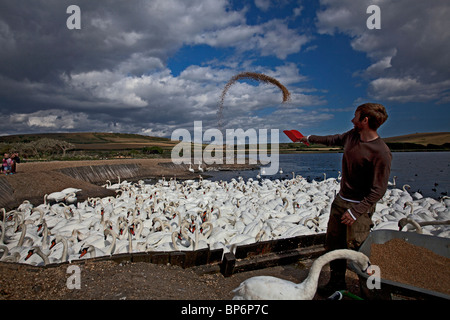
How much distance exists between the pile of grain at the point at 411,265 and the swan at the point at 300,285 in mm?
611

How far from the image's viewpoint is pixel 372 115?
2.93 m

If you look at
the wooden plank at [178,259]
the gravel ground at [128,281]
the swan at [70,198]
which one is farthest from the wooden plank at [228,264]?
the swan at [70,198]

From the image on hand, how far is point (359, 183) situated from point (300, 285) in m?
1.50

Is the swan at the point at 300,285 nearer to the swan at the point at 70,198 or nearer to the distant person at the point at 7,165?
the swan at the point at 70,198

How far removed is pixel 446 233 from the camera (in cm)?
536

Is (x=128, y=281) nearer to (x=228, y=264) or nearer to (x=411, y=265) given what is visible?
(x=228, y=264)

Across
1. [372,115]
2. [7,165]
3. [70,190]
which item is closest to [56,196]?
[70,190]

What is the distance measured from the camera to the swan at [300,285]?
8.29 ft

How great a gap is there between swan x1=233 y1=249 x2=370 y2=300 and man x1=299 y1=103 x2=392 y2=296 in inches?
19.5

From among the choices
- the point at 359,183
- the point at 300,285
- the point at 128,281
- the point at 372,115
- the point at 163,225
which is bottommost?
the point at 163,225

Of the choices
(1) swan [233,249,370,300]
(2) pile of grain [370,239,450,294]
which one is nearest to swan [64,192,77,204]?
(1) swan [233,249,370,300]

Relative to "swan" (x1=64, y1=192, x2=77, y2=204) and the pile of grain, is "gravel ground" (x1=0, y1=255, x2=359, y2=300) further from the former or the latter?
"swan" (x1=64, y1=192, x2=77, y2=204)

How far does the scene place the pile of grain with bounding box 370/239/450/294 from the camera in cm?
268
